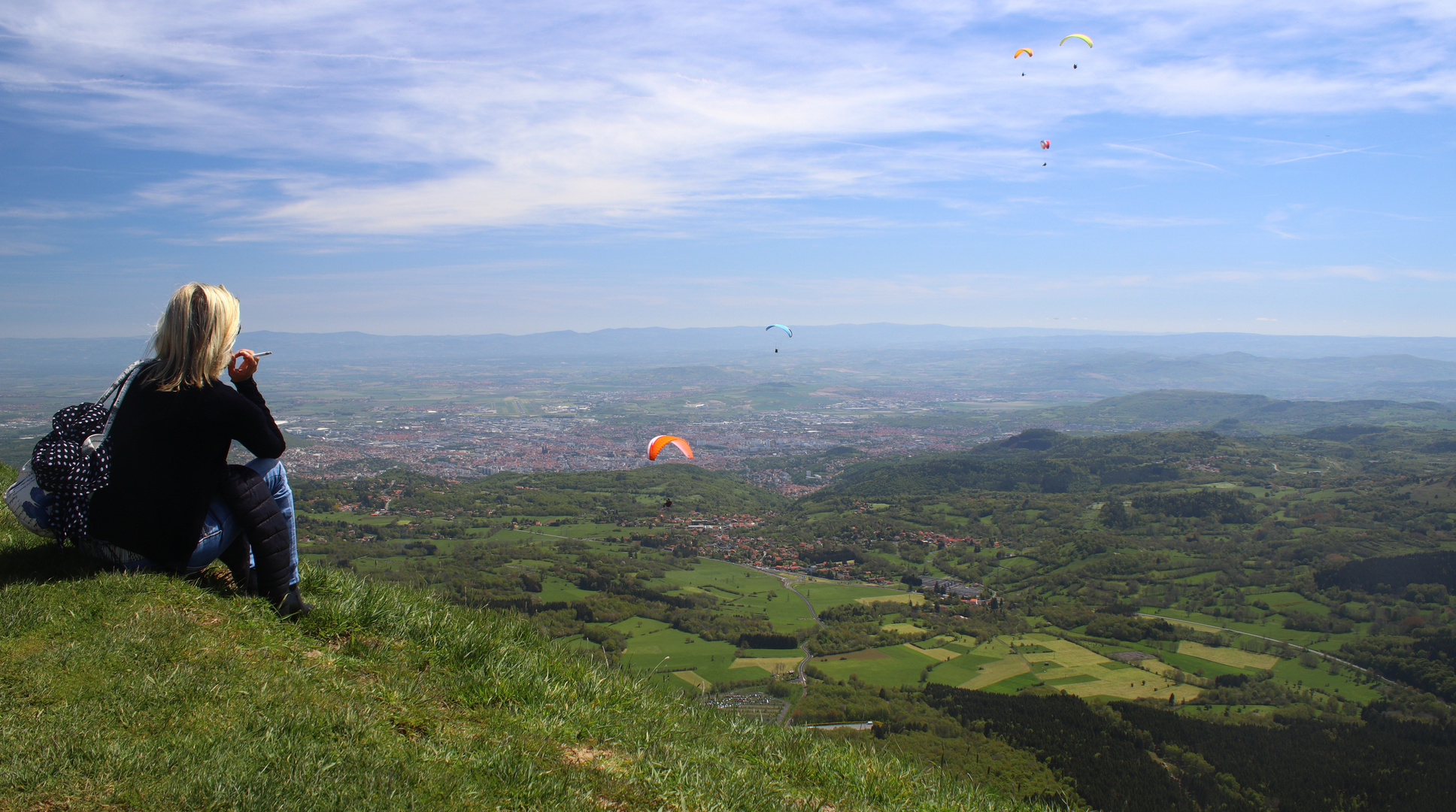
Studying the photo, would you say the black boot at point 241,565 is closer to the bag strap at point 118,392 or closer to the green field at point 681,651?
the bag strap at point 118,392

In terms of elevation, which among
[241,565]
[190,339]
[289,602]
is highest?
[190,339]

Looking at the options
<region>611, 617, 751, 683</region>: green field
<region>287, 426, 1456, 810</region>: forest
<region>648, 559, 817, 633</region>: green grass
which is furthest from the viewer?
<region>648, 559, 817, 633</region>: green grass

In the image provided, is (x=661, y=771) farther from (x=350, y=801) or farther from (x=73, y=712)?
(x=73, y=712)

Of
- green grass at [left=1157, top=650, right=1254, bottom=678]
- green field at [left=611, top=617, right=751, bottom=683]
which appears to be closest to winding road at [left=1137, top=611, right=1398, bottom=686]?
green grass at [left=1157, top=650, right=1254, bottom=678]

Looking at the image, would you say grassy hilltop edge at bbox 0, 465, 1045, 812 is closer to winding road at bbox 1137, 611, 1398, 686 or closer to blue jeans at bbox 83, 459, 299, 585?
blue jeans at bbox 83, 459, 299, 585

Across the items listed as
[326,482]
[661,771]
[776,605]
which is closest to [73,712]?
[661,771]

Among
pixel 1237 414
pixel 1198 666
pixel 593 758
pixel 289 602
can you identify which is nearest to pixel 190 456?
pixel 289 602

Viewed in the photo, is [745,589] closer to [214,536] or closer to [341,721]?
[214,536]
